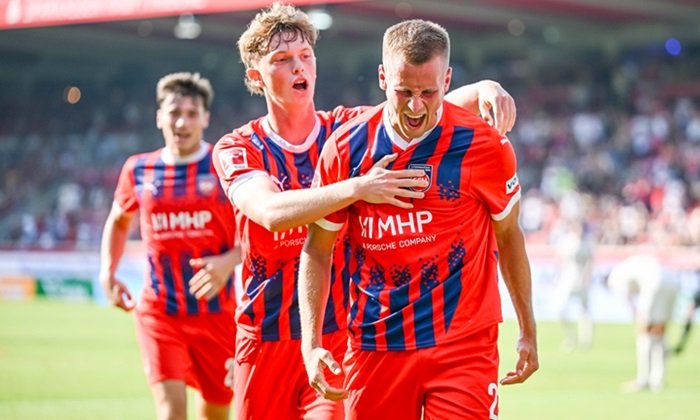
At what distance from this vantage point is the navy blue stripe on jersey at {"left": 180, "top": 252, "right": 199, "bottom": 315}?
25.7 ft

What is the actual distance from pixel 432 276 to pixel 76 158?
3741 centimetres

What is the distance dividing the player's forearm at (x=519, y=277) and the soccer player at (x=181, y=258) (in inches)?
113

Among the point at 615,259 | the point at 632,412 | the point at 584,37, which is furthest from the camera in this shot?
the point at 584,37

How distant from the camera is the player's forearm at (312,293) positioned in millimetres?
4844

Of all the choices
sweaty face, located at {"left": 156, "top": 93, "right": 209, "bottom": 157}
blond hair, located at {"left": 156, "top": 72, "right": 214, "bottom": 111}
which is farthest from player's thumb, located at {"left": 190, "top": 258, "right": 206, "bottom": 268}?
blond hair, located at {"left": 156, "top": 72, "right": 214, "bottom": 111}

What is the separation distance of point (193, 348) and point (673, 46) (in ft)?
94.1

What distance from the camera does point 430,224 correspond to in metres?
4.79

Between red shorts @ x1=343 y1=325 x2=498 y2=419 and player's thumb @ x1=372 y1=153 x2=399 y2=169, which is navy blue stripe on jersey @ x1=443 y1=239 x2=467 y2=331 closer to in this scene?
red shorts @ x1=343 y1=325 x2=498 y2=419

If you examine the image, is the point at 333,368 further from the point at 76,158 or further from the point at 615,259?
the point at 76,158

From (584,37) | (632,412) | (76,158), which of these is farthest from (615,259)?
(76,158)

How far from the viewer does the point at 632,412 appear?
476 inches

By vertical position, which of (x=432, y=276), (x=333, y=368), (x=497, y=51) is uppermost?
(x=497, y=51)

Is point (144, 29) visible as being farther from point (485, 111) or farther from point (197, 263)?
point (485, 111)

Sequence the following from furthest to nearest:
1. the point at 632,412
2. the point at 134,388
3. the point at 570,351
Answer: the point at 570,351 → the point at 134,388 → the point at 632,412
